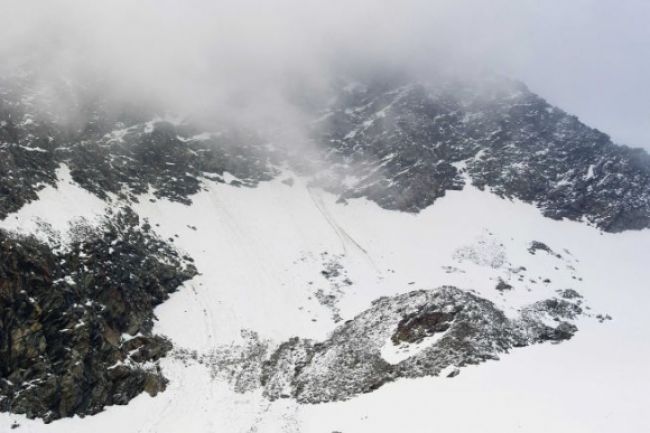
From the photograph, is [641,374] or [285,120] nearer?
[641,374]

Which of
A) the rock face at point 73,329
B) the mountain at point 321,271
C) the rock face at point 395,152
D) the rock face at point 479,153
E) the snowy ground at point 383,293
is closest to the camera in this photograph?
the snowy ground at point 383,293

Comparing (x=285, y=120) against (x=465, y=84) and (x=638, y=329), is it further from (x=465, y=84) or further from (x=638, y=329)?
(x=638, y=329)

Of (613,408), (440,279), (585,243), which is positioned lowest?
(613,408)

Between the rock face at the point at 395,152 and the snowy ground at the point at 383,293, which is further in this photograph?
the rock face at the point at 395,152

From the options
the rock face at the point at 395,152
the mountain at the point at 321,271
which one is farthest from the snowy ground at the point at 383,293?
the rock face at the point at 395,152

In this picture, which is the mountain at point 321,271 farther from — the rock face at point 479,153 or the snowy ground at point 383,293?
the rock face at point 479,153

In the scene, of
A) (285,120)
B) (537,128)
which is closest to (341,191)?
(285,120)

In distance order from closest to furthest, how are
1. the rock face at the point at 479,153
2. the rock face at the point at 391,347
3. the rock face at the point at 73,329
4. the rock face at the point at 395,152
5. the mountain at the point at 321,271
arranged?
the rock face at the point at 73,329 < the mountain at the point at 321,271 < the rock face at the point at 391,347 < the rock face at the point at 395,152 < the rock face at the point at 479,153
